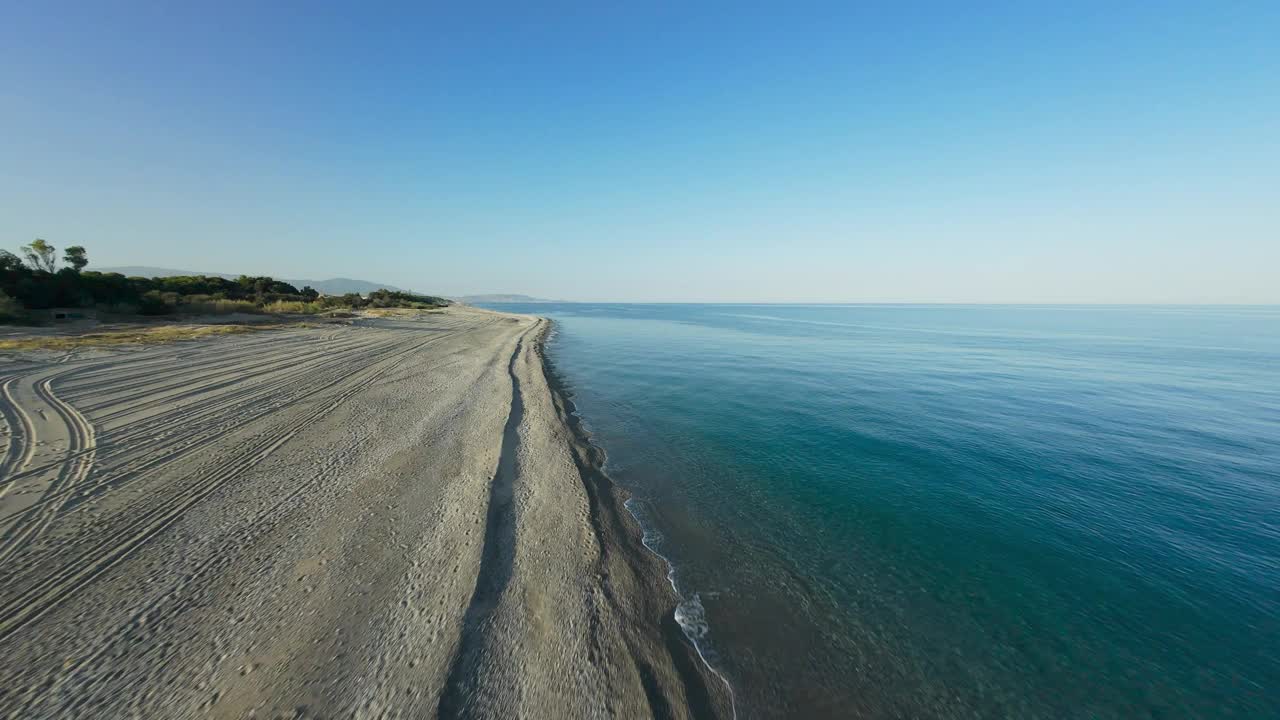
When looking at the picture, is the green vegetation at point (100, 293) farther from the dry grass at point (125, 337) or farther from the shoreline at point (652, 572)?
the shoreline at point (652, 572)

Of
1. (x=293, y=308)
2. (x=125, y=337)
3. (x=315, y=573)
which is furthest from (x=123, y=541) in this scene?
(x=293, y=308)

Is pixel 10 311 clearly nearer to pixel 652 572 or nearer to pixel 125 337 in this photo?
pixel 125 337

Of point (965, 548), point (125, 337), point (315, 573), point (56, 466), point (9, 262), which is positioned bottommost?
point (965, 548)

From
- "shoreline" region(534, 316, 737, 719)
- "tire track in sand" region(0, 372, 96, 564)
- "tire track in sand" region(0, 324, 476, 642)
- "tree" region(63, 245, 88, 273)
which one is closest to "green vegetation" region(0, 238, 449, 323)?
"tree" region(63, 245, 88, 273)

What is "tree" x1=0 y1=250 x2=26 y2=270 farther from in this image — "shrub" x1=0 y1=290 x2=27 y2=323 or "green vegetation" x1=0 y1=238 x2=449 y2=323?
"shrub" x1=0 y1=290 x2=27 y2=323

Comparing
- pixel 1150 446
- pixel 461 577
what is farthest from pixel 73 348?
pixel 1150 446

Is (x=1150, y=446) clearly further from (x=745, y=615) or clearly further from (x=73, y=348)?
(x=73, y=348)
